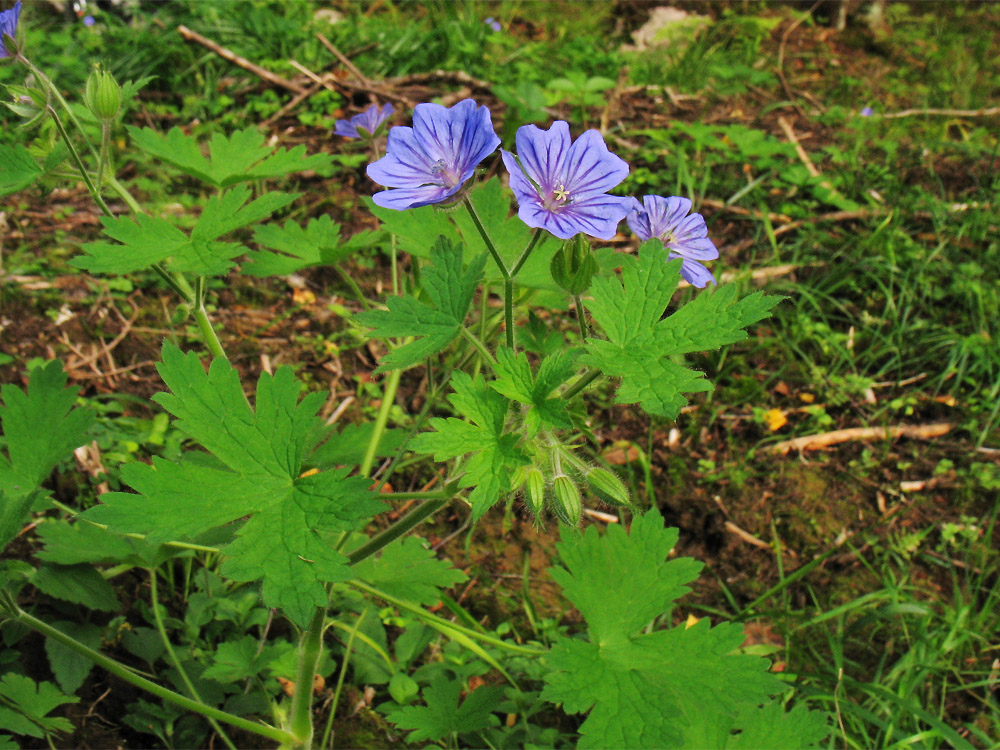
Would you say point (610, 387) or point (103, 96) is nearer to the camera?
point (103, 96)

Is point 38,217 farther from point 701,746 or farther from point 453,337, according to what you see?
point 701,746

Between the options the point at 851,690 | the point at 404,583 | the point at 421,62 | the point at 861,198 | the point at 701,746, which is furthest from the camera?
the point at 421,62

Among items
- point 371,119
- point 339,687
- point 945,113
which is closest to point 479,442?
point 339,687

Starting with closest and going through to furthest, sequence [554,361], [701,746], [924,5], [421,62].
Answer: [554,361]
[701,746]
[421,62]
[924,5]

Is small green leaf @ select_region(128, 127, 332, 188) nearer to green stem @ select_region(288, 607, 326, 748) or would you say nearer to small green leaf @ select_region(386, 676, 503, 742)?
green stem @ select_region(288, 607, 326, 748)

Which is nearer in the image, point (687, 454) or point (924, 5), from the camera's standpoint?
point (687, 454)

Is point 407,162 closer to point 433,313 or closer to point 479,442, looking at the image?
point 433,313

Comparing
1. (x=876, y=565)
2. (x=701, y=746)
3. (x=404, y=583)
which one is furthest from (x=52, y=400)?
(x=876, y=565)
